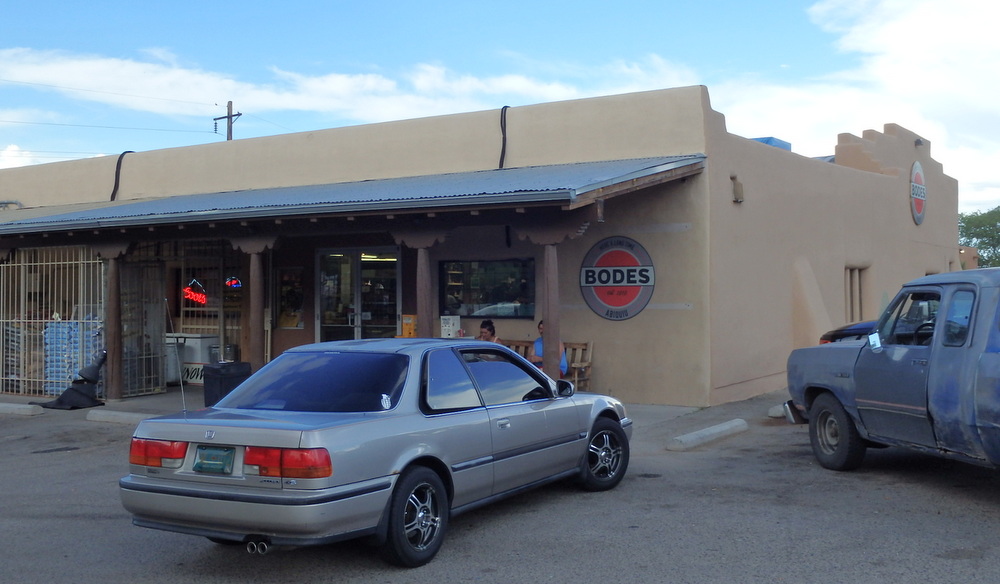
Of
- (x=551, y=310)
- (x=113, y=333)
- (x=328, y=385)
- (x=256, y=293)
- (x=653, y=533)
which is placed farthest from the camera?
(x=113, y=333)

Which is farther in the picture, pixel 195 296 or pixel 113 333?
pixel 195 296

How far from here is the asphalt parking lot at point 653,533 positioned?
5.57m

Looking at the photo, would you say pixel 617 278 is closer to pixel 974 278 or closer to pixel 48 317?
pixel 974 278

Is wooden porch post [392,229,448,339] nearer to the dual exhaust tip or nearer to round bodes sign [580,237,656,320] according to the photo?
round bodes sign [580,237,656,320]

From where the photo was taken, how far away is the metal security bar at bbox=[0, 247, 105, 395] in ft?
50.7

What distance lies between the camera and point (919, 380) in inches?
283

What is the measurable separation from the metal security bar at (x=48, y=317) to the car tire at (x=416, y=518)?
1111cm

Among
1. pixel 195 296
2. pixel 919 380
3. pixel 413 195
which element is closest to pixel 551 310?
pixel 413 195

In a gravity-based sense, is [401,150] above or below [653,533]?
above

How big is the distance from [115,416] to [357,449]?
895 centimetres

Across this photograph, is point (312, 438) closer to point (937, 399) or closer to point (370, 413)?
point (370, 413)

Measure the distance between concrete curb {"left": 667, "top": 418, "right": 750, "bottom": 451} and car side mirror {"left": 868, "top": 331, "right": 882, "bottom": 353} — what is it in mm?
2739

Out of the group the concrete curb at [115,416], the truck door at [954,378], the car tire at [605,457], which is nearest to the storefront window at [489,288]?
the concrete curb at [115,416]

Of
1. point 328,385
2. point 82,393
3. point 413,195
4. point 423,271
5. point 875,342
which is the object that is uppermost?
point 413,195
